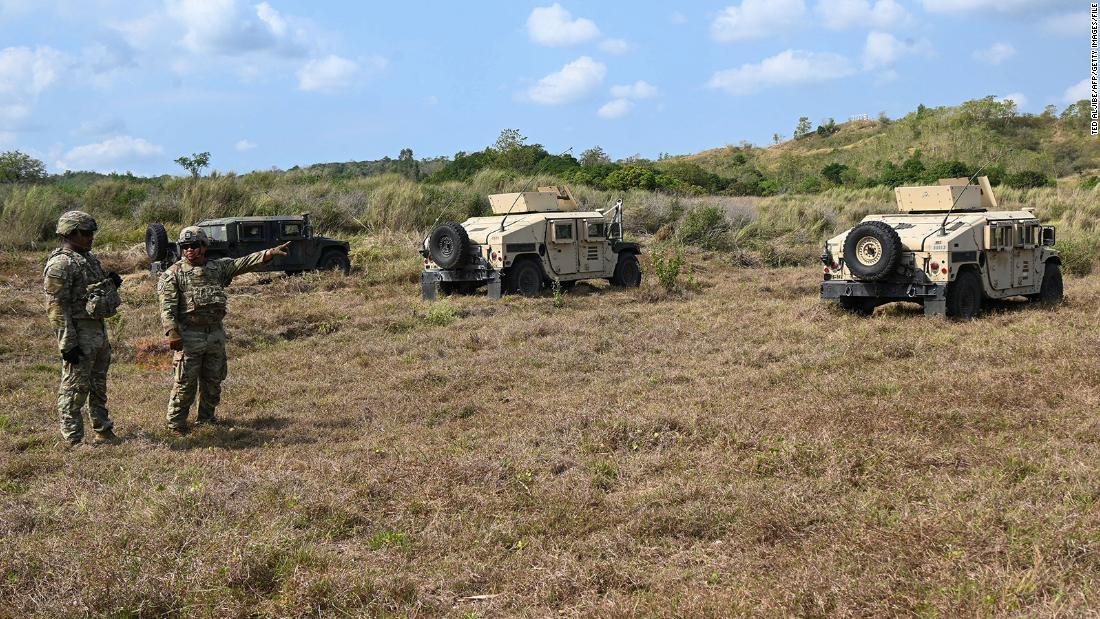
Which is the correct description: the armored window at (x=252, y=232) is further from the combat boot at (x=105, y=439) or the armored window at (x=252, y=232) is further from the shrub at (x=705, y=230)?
the combat boot at (x=105, y=439)

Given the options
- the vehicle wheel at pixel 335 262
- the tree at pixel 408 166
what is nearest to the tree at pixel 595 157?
the tree at pixel 408 166

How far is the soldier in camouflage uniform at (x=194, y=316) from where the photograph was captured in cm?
732

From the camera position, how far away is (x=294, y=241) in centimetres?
1808

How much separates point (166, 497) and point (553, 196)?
38.4ft

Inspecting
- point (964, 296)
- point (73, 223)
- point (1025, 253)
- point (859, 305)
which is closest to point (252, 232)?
point (859, 305)

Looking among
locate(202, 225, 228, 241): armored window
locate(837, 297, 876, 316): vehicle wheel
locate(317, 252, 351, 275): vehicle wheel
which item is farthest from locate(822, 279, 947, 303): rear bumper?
locate(202, 225, 228, 241): armored window

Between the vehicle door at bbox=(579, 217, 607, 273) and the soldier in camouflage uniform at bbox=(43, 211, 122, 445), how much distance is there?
9691 millimetres

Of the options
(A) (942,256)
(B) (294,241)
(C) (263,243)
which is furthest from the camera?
(B) (294,241)

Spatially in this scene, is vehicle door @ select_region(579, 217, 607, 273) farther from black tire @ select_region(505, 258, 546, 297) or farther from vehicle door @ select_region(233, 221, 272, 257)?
vehicle door @ select_region(233, 221, 272, 257)

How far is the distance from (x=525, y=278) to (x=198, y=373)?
318 inches

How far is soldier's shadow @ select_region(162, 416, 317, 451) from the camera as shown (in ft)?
23.0

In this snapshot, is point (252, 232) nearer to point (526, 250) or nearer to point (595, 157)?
point (526, 250)

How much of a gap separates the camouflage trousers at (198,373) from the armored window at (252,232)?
34.7 ft

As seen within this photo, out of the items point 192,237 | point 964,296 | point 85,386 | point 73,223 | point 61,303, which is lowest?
point 85,386
